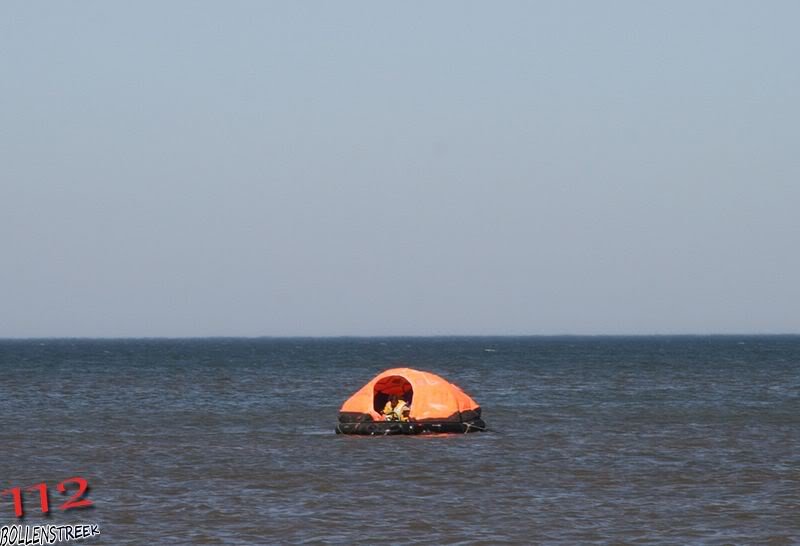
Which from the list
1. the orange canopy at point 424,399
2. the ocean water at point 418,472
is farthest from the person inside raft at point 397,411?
the ocean water at point 418,472

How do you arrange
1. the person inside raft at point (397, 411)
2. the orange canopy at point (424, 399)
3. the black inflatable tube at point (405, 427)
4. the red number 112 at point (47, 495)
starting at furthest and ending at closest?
the person inside raft at point (397, 411)
the orange canopy at point (424, 399)
the black inflatable tube at point (405, 427)
the red number 112 at point (47, 495)

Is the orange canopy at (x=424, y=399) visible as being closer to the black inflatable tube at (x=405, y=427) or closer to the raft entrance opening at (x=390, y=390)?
the black inflatable tube at (x=405, y=427)

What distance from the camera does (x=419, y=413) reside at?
145 ft

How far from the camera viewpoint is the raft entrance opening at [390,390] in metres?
46.5

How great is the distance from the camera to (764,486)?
31453 millimetres

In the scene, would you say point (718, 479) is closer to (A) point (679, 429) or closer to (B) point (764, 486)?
(B) point (764, 486)

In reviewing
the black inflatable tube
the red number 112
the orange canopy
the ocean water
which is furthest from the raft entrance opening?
the red number 112

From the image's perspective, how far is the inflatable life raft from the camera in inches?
1737

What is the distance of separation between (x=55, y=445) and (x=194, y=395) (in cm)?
3194

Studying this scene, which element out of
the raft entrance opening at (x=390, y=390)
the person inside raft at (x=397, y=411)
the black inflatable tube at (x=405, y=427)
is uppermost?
the raft entrance opening at (x=390, y=390)

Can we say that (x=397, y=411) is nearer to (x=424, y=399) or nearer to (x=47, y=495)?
(x=424, y=399)

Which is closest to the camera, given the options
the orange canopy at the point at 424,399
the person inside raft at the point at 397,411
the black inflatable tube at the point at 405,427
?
the black inflatable tube at the point at 405,427

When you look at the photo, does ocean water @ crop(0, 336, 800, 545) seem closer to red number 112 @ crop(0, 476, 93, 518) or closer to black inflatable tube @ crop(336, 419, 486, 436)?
red number 112 @ crop(0, 476, 93, 518)

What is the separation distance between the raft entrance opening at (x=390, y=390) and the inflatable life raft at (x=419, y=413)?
36.5 inches
